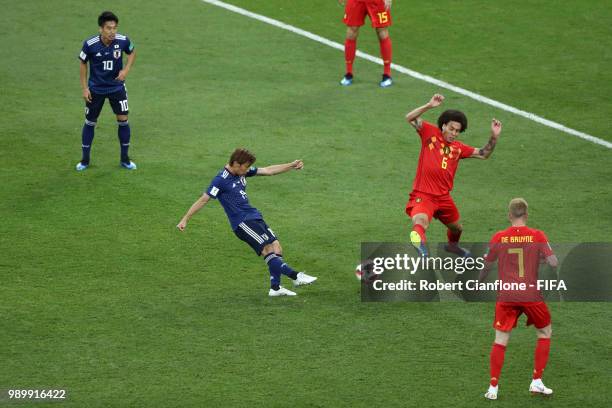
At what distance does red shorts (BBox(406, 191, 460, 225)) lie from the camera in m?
13.8

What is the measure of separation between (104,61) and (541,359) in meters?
9.09

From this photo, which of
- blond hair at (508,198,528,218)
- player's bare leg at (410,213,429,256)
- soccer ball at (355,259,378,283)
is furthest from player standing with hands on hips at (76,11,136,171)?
blond hair at (508,198,528,218)

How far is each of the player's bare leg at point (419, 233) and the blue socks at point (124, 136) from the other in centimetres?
586

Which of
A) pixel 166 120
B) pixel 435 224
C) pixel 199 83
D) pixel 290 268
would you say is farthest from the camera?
pixel 199 83

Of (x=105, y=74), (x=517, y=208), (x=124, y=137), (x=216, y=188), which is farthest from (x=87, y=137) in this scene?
(x=517, y=208)

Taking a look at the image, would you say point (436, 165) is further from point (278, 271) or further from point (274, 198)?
point (274, 198)

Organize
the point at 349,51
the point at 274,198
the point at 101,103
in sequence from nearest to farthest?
the point at 274,198, the point at 101,103, the point at 349,51

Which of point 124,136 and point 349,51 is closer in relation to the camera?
point 124,136

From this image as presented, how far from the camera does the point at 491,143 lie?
13.7 meters

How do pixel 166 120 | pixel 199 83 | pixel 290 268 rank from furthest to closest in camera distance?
pixel 199 83 → pixel 166 120 → pixel 290 268

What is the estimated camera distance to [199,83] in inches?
846

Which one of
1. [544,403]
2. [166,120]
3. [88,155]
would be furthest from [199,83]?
[544,403]

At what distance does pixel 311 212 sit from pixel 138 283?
3.42 meters

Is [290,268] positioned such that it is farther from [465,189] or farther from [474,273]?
[465,189]
